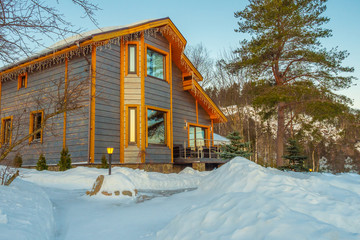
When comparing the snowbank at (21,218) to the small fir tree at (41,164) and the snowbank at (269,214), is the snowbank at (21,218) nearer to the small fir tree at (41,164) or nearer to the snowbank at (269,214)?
the snowbank at (269,214)

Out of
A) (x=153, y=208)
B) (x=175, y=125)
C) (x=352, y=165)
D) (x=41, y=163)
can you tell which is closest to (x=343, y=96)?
(x=175, y=125)

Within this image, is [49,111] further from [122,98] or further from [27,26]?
[27,26]

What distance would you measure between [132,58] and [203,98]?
16.5ft

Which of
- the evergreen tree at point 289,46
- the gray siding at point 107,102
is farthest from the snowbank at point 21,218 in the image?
the evergreen tree at point 289,46

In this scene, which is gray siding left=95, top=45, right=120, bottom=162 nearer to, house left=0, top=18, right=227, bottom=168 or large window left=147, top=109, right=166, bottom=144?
house left=0, top=18, right=227, bottom=168

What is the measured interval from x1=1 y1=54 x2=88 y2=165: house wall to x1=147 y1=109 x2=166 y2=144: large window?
2703mm

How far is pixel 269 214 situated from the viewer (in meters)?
2.81

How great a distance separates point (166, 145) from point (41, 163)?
16.6ft

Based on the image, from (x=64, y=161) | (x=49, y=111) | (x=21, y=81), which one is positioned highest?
(x=21, y=81)

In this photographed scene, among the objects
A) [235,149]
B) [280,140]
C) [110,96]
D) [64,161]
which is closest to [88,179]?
[64,161]

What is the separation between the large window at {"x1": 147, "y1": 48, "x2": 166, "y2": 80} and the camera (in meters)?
12.6

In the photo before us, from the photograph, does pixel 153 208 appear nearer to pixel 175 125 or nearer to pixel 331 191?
pixel 331 191

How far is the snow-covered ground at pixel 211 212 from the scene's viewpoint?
8.70 ft

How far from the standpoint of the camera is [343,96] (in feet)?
51.8
